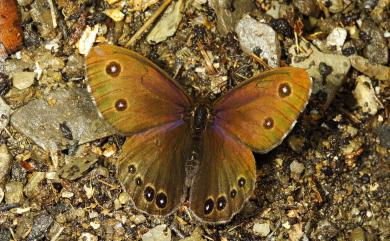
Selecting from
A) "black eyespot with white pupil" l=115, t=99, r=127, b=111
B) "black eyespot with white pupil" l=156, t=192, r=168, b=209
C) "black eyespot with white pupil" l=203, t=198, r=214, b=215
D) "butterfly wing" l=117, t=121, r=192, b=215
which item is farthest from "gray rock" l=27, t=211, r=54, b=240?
"black eyespot with white pupil" l=203, t=198, r=214, b=215

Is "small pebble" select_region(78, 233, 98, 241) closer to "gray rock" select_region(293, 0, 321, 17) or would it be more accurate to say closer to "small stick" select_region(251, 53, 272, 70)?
"small stick" select_region(251, 53, 272, 70)

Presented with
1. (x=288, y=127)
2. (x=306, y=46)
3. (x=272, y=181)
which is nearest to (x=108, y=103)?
(x=288, y=127)

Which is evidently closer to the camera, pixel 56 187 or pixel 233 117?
pixel 233 117

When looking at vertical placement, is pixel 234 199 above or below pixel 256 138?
below

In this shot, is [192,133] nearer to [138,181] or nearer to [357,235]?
[138,181]

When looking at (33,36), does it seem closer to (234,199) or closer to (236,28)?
(236,28)

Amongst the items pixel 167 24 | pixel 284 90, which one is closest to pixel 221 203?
pixel 284 90
